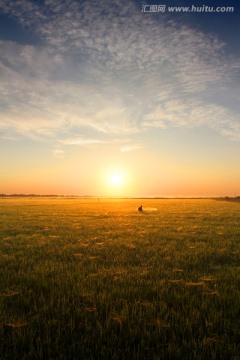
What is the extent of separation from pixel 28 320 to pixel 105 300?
1.61 metres

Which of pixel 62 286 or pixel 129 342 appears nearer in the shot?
pixel 129 342

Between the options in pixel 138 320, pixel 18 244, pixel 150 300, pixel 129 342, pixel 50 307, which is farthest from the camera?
pixel 18 244

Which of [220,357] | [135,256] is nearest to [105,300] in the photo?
[220,357]

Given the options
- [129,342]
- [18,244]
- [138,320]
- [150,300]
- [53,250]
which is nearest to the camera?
[129,342]

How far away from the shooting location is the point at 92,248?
1243 centimetres

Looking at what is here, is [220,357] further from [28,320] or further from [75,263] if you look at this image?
[75,263]

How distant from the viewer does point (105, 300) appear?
19.7 ft

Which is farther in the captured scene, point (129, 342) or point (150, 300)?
point (150, 300)

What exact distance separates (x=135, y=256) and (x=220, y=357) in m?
6.84

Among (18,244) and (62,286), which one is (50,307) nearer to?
(62,286)

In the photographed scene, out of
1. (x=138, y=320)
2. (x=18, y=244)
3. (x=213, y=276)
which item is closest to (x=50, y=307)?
(x=138, y=320)

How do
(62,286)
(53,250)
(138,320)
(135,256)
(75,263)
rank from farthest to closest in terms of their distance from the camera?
(53,250)
(135,256)
(75,263)
(62,286)
(138,320)

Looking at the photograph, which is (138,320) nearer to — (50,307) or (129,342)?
(129,342)

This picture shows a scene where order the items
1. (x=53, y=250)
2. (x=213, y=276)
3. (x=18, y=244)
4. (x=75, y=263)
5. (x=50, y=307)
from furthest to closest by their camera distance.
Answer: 1. (x=18, y=244)
2. (x=53, y=250)
3. (x=75, y=263)
4. (x=213, y=276)
5. (x=50, y=307)
